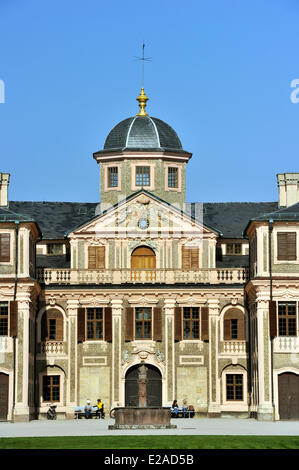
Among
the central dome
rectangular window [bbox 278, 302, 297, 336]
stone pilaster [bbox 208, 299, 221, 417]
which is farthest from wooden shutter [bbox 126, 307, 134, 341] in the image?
the central dome

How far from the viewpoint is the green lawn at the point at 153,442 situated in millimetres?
45875

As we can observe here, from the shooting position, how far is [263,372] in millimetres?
70688

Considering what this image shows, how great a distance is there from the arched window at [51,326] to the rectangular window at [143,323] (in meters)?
4.58

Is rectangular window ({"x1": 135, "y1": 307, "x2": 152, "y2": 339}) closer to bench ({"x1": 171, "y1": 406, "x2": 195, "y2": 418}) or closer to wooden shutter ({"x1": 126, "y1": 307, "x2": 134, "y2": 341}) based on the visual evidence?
wooden shutter ({"x1": 126, "y1": 307, "x2": 134, "y2": 341})

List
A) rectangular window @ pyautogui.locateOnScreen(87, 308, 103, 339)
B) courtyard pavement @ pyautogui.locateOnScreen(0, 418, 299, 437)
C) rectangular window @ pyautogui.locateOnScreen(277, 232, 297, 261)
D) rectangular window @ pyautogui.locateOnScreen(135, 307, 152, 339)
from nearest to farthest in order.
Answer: courtyard pavement @ pyautogui.locateOnScreen(0, 418, 299, 437) → rectangular window @ pyautogui.locateOnScreen(277, 232, 297, 261) → rectangular window @ pyautogui.locateOnScreen(87, 308, 103, 339) → rectangular window @ pyautogui.locateOnScreen(135, 307, 152, 339)

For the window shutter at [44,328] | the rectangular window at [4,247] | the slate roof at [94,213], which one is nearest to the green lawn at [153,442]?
the rectangular window at [4,247]

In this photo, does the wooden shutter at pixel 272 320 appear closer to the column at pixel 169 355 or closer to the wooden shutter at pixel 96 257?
the column at pixel 169 355

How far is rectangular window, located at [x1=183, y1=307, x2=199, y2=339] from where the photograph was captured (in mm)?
77188

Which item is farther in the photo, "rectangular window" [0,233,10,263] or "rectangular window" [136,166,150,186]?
"rectangular window" [136,166,150,186]

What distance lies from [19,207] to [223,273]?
49.6 feet

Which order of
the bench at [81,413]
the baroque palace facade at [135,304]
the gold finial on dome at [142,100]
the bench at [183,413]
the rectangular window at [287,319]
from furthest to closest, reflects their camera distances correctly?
the gold finial on dome at [142,100] < the bench at [81,413] < the bench at [183,413] < the baroque palace facade at [135,304] < the rectangular window at [287,319]

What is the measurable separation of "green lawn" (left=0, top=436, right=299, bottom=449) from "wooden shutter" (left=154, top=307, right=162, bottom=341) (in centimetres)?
2538
